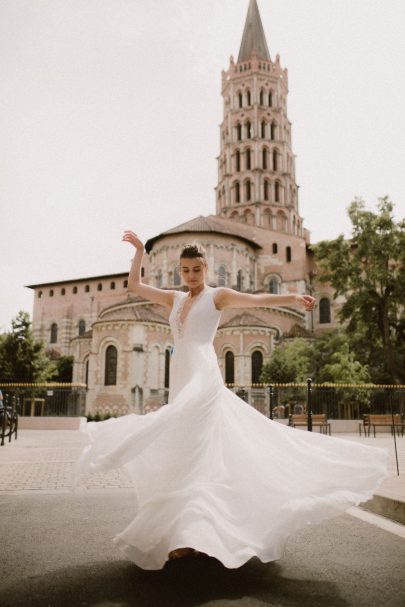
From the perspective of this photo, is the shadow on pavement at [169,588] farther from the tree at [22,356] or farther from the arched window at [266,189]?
the arched window at [266,189]

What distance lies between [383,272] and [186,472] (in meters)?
31.8

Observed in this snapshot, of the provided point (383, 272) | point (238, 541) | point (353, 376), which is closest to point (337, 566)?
point (238, 541)

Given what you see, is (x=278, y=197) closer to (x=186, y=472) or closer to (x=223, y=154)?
(x=223, y=154)

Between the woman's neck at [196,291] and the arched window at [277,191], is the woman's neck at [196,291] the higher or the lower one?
the lower one

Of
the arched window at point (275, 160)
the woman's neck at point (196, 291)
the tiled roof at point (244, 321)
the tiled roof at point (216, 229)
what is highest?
the arched window at point (275, 160)

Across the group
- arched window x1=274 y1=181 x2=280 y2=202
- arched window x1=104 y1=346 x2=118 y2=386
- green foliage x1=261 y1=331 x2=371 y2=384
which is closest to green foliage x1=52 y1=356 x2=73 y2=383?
arched window x1=104 y1=346 x2=118 y2=386

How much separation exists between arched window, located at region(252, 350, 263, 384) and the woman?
31.7 metres

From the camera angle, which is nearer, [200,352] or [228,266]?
[200,352]

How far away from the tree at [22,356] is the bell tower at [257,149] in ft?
91.3

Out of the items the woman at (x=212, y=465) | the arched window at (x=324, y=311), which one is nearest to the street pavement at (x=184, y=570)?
the woman at (x=212, y=465)

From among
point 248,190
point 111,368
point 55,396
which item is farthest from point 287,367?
point 248,190

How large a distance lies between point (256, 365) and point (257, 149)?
32.2 meters

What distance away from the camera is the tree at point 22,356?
35.9 metres

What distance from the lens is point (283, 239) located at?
4731cm
